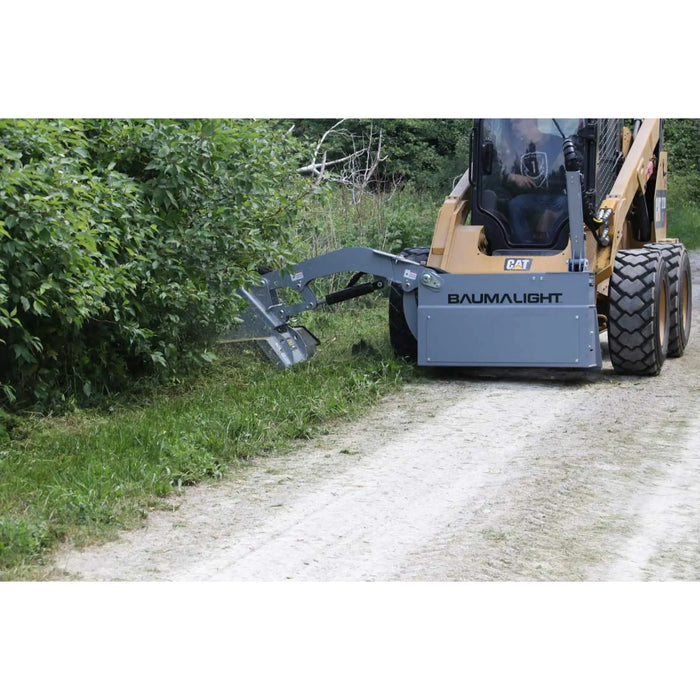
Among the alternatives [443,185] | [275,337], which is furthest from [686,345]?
[443,185]

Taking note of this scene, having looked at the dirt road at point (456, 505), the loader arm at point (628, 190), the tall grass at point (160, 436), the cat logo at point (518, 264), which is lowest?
the dirt road at point (456, 505)

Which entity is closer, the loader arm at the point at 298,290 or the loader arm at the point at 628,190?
the loader arm at the point at 298,290

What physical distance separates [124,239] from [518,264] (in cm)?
351

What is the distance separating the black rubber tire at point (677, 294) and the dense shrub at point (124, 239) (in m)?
3.54

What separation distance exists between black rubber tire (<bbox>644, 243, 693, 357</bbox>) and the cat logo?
4.45ft

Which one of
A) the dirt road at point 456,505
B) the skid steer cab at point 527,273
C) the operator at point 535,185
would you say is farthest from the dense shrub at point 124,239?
the operator at point 535,185

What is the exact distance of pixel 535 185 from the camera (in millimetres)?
9828

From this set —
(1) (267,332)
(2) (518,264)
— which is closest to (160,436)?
(1) (267,332)

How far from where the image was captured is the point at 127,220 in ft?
24.4

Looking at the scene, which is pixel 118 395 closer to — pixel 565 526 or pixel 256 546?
pixel 256 546

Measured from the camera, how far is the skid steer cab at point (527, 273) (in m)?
8.73

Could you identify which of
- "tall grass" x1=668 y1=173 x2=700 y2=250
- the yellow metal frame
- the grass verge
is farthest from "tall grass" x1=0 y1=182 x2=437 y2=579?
"tall grass" x1=668 y1=173 x2=700 y2=250

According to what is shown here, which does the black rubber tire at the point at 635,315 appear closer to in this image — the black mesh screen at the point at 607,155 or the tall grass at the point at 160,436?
the black mesh screen at the point at 607,155

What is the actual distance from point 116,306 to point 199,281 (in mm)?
937
